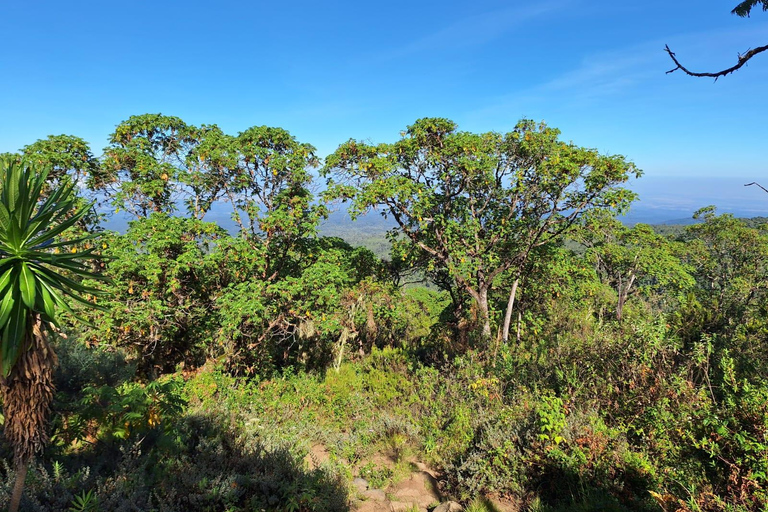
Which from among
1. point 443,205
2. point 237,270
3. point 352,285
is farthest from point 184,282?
point 443,205

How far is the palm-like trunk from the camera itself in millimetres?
3492

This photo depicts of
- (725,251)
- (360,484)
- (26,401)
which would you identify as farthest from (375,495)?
(725,251)

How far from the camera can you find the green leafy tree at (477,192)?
428 inches

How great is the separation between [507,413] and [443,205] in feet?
26.1

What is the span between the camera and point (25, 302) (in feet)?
10.7

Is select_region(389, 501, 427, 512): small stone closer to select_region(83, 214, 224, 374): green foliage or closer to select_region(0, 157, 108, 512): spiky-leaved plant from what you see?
select_region(0, 157, 108, 512): spiky-leaved plant

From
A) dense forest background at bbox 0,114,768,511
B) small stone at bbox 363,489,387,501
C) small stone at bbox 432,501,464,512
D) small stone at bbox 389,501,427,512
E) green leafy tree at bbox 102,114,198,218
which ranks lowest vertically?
small stone at bbox 389,501,427,512

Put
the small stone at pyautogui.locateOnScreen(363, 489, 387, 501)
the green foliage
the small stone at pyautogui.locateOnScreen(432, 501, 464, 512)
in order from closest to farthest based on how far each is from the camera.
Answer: the small stone at pyautogui.locateOnScreen(432, 501, 464, 512) < the small stone at pyautogui.locateOnScreen(363, 489, 387, 501) < the green foliage

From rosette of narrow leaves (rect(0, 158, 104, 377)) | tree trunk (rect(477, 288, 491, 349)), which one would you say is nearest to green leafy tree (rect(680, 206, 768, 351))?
tree trunk (rect(477, 288, 491, 349))

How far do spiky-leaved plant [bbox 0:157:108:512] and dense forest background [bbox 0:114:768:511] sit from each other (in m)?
0.51

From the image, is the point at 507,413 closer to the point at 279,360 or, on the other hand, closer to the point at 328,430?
the point at 328,430

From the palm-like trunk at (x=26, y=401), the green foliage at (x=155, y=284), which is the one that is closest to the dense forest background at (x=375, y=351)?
the green foliage at (x=155, y=284)

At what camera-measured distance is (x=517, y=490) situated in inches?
217

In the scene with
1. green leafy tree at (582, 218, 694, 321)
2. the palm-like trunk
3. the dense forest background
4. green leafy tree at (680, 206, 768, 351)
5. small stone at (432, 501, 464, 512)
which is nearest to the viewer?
the palm-like trunk
